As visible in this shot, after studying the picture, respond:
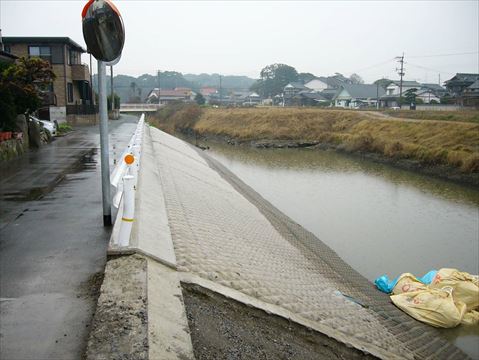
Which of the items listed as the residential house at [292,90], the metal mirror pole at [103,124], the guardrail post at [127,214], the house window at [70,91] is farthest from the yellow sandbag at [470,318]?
the residential house at [292,90]

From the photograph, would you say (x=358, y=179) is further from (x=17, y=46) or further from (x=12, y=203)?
(x=17, y=46)

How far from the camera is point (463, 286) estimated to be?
7918 mm

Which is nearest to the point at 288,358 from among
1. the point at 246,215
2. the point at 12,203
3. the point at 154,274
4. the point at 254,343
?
the point at 254,343

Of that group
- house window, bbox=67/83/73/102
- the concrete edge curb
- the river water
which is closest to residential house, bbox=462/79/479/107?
the river water

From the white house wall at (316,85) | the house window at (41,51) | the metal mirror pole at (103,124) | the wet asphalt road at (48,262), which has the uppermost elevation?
the white house wall at (316,85)

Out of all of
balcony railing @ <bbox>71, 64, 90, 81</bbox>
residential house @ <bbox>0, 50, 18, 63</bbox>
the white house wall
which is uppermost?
the white house wall

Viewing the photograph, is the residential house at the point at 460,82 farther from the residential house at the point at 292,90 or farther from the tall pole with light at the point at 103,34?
the tall pole with light at the point at 103,34

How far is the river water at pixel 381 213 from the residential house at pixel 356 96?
171 feet

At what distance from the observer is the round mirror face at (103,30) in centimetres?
560

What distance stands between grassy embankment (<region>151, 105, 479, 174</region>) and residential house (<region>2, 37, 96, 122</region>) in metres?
16.9

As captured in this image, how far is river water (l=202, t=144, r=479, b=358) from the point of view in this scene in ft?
36.2

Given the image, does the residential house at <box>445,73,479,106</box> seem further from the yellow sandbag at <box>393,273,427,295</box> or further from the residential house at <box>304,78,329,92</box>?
the yellow sandbag at <box>393,273,427,295</box>

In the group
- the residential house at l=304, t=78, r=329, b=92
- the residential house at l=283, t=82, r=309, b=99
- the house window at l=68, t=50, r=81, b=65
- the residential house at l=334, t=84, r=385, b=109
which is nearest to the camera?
the house window at l=68, t=50, r=81, b=65

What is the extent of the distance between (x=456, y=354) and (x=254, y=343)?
4.20 meters
